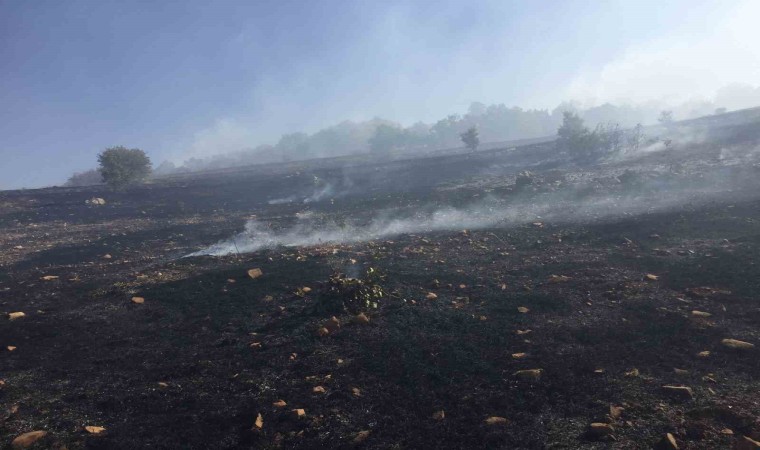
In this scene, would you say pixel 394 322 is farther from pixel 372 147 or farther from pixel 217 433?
pixel 372 147

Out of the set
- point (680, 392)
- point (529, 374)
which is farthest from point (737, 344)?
point (529, 374)

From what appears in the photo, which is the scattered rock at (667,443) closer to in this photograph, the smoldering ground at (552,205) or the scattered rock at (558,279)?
the scattered rock at (558,279)

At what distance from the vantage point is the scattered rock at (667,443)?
18.3 ft

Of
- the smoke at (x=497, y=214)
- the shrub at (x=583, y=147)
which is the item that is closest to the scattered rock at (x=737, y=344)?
the smoke at (x=497, y=214)

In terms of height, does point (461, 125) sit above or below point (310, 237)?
above

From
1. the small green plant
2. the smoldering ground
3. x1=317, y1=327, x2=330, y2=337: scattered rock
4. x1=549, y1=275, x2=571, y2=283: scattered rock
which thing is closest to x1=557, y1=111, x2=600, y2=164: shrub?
the smoldering ground

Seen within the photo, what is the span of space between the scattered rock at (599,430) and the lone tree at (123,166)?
51.0 metres

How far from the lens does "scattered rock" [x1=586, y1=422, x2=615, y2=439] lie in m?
6.01

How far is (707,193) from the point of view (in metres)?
22.9

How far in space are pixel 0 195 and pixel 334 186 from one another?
1380 inches

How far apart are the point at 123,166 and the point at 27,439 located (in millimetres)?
47115

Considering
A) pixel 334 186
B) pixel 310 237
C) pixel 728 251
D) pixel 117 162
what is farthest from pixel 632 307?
pixel 117 162

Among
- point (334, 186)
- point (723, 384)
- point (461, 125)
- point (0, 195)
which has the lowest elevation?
point (723, 384)

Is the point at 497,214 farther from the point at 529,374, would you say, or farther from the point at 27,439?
the point at 27,439
